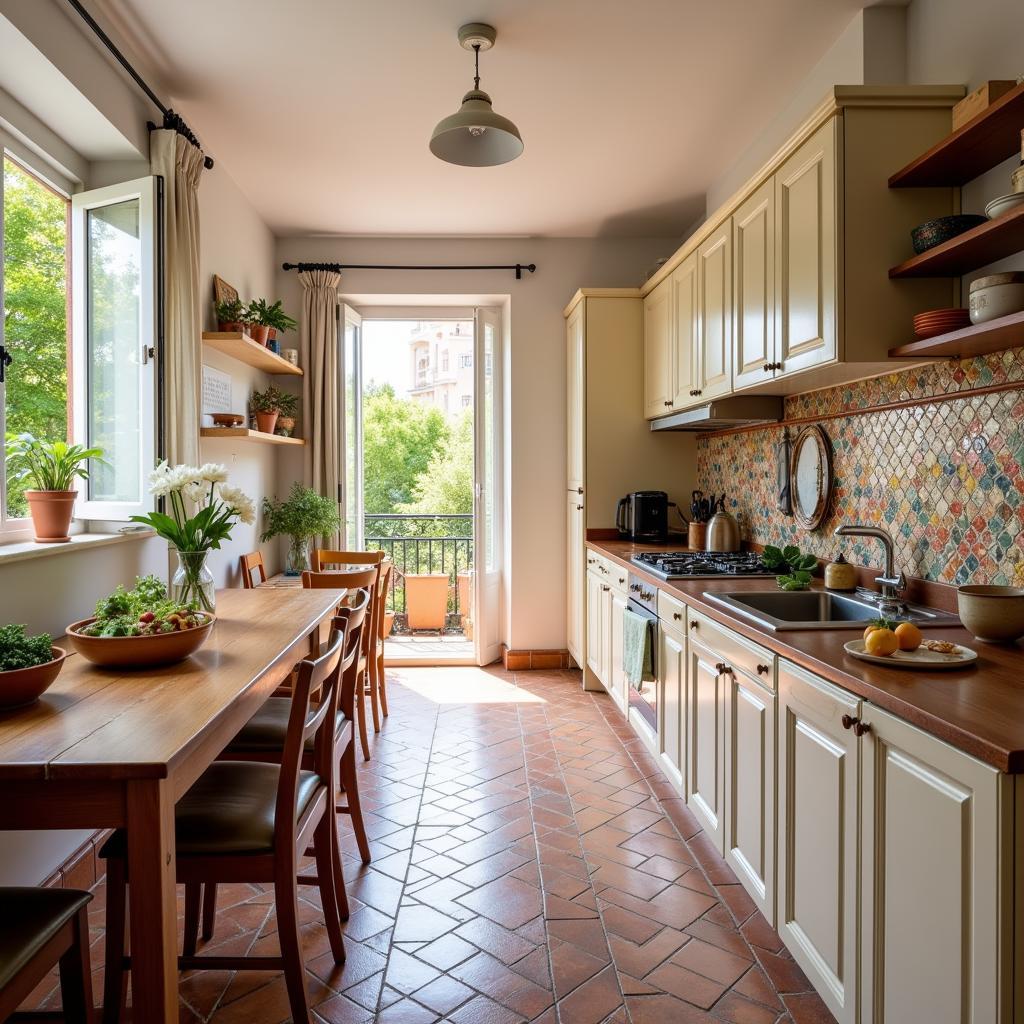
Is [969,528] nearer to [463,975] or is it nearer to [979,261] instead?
[979,261]

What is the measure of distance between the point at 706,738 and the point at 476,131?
2.25 metres

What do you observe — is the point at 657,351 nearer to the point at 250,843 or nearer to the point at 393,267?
the point at 393,267

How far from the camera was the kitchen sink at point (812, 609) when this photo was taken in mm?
2076

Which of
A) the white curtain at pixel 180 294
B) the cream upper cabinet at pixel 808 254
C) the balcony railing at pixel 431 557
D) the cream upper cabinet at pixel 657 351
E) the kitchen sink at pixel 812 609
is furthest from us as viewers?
the balcony railing at pixel 431 557

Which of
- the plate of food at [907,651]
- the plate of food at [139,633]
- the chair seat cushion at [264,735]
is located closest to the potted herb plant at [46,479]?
the plate of food at [139,633]

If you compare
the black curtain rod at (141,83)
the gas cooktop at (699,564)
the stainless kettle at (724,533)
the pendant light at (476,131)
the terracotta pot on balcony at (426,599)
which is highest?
the black curtain rod at (141,83)

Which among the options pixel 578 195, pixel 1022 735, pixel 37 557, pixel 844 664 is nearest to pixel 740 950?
pixel 844 664

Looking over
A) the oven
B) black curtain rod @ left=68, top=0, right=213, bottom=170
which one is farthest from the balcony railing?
black curtain rod @ left=68, top=0, right=213, bottom=170

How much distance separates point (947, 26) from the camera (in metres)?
2.25

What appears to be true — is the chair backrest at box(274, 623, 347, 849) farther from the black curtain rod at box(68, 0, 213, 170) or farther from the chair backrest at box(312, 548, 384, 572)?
the chair backrest at box(312, 548, 384, 572)

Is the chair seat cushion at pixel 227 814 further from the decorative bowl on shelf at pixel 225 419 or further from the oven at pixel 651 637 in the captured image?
the decorative bowl on shelf at pixel 225 419

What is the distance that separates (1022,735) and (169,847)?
139 centimetres

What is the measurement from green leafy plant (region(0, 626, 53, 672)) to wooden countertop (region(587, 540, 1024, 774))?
1645mm

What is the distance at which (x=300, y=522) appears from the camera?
15.2 feet
